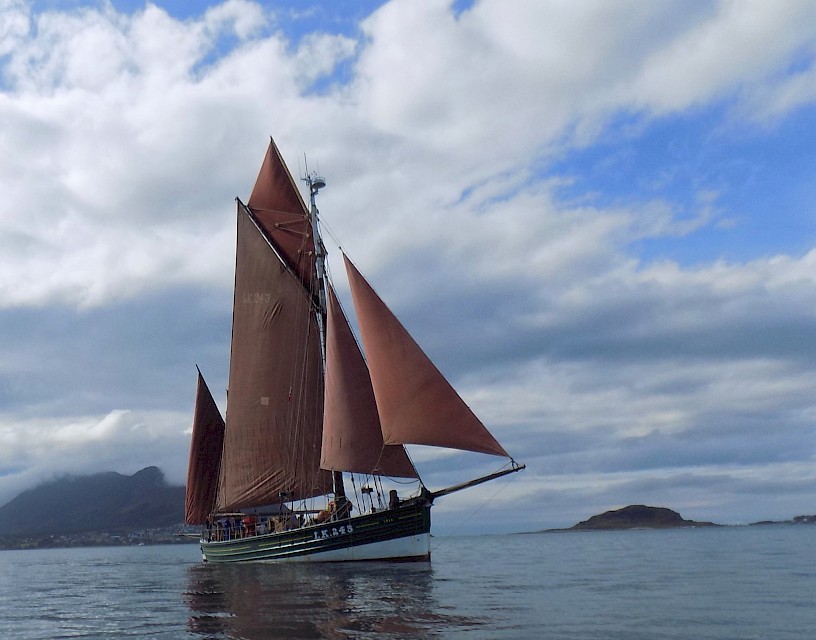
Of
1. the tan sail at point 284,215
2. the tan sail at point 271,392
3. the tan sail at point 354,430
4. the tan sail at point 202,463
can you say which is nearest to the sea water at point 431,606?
the tan sail at point 354,430

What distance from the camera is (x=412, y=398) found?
1758 inches

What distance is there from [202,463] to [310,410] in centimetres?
1964

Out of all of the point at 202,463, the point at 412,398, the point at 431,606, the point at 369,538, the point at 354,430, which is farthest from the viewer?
the point at 202,463

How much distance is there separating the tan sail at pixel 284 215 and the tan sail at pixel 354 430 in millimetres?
10866

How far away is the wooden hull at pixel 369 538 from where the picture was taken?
46.3 metres

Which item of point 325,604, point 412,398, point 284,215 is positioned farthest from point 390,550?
point 284,215

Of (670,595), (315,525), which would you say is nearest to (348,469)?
(315,525)

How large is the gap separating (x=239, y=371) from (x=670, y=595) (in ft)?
114

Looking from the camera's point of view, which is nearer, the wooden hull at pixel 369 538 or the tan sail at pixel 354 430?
the wooden hull at pixel 369 538

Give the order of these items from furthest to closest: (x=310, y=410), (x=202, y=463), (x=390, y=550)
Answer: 1. (x=202, y=463)
2. (x=310, y=410)
3. (x=390, y=550)

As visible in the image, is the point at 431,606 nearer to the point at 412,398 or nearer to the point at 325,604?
the point at 325,604

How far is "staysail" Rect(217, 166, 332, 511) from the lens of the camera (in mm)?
55938

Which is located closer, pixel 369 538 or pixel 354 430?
pixel 369 538

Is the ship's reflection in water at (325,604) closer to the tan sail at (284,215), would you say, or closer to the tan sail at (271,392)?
the tan sail at (271,392)
